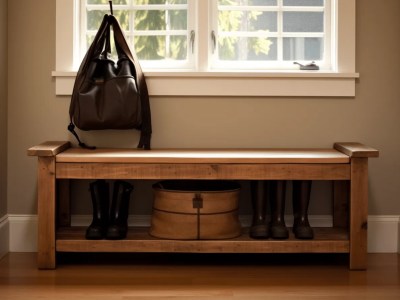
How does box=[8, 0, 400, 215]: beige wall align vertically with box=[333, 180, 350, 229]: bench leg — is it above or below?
above

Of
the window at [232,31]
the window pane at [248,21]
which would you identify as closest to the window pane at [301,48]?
the window at [232,31]

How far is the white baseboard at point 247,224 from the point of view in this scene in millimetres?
3809

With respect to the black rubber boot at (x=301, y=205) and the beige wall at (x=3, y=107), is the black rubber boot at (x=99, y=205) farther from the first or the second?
the black rubber boot at (x=301, y=205)

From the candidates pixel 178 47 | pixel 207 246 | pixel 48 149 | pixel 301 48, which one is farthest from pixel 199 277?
pixel 301 48

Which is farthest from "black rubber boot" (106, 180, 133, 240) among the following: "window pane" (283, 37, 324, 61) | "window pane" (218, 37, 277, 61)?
"window pane" (283, 37, 324, 61)

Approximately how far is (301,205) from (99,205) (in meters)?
1.06

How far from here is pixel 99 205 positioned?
356 centimetres

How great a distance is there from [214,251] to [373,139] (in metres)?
1.15

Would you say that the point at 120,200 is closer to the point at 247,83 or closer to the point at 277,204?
the point at 277,204

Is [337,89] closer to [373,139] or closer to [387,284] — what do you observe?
[373,139]

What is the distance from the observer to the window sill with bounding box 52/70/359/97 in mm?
3756

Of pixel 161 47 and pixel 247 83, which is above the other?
pixel 161 47

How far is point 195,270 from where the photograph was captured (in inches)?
134

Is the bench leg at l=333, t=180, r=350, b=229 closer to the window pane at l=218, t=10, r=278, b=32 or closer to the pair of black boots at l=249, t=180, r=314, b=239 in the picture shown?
the pair of black boots at l=249, t=180, r=314, b=239
